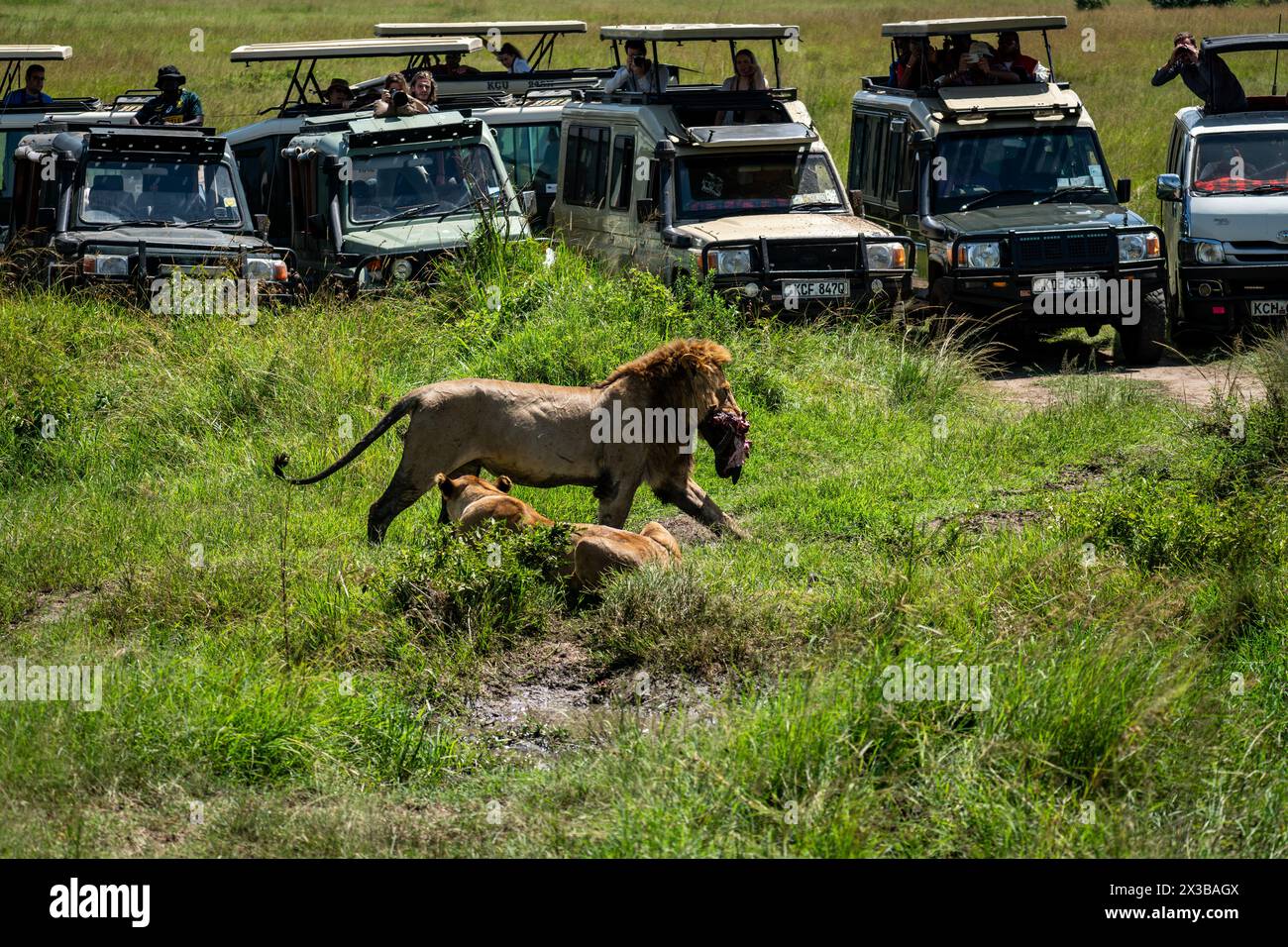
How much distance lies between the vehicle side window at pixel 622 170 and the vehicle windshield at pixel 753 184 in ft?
1.88

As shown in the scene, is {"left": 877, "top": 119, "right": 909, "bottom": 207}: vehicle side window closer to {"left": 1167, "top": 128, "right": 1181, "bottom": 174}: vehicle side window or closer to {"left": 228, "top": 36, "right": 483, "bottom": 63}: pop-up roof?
{"left": 1167, "top": 128, "right": 1181, "bottom": 174}: vehicle side window

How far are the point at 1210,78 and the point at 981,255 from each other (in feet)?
12.1

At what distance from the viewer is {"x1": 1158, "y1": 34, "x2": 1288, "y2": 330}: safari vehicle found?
13.2m

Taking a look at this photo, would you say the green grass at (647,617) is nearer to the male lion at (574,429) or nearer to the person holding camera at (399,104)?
the male lion at (574,429)

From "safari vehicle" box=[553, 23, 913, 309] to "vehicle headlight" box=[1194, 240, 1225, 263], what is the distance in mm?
2645

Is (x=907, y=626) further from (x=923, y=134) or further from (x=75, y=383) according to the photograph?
(x=923, y=134)

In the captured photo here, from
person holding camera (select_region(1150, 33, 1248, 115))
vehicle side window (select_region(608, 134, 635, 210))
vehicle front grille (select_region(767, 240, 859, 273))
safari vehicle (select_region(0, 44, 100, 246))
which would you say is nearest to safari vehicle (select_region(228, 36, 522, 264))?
vehicle side window (select_region(608, 134, 635, 210))

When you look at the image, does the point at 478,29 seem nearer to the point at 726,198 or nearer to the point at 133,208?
the point at 133,208

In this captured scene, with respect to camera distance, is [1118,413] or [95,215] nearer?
[1118,413]

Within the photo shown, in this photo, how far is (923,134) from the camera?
13.9 metres

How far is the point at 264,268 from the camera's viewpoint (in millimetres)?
12594

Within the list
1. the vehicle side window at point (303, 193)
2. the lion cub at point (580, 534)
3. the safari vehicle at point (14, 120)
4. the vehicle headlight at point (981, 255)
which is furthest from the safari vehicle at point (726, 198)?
the safari vehicle at point (14, 120)
